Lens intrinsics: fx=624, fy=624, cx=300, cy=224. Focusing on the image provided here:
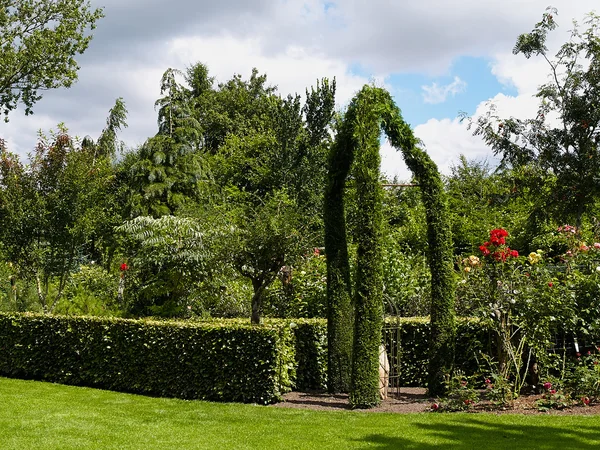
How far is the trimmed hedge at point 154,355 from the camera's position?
8909mm

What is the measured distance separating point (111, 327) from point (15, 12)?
9.61 metres

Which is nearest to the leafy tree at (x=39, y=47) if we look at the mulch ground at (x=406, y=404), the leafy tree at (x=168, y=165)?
the leafy tree at (x=168, y=165)

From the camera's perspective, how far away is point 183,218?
1309cm

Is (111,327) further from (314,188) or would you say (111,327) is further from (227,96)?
(227,96)

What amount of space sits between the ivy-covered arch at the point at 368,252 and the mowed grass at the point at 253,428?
40.5 inches

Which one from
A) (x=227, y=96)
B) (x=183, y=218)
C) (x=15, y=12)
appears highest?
(x=227, y=96)

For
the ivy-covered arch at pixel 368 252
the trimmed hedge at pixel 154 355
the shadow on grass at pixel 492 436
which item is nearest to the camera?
the shadow on grass at pixel 492 436

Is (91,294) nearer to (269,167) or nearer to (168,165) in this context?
(168,165)

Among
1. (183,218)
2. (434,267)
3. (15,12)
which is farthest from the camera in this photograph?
(15,12)

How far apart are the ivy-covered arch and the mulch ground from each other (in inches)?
10.7

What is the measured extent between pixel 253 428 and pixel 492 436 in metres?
2.65

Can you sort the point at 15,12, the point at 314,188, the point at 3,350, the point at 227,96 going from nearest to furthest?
the point at 3,350 → the point at 15,12 → the point at 314,188 → the point at 227,96

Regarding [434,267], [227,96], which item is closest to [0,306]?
[434,267]

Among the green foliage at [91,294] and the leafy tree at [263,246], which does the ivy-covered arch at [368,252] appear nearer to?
the leafy tree at [263,246]
